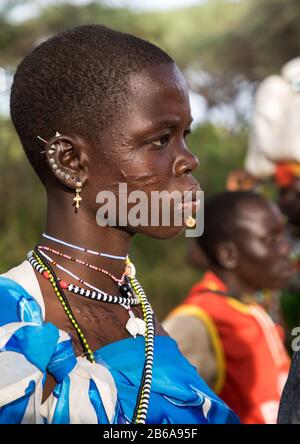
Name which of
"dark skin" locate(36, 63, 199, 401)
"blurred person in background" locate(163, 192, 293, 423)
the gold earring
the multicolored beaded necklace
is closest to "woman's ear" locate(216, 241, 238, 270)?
"blurred person in background" locate(163, 192, 293, 423)

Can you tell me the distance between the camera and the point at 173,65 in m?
2.13

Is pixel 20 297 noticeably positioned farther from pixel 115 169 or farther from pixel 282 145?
pixel 282 145

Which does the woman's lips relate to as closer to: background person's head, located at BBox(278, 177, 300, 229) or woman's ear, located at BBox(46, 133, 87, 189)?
woman's ear, located at BBox(46, 133, 87, 189)

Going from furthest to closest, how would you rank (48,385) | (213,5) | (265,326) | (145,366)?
(213,5)
(265,326)
(145,366)
(48,385)

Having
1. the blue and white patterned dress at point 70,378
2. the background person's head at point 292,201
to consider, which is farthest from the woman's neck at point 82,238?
the background person's head at point 292,201

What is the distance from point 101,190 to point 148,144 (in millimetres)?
171

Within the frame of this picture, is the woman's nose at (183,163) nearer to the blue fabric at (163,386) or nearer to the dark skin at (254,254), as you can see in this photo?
the blue fabric at (163,386)

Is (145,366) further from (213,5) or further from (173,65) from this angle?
(213,5)

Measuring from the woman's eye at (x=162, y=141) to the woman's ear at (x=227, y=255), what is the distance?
254 centimetres

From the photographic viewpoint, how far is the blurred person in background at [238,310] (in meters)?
3.92

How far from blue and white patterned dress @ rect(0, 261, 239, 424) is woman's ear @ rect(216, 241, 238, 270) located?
2461 mm
